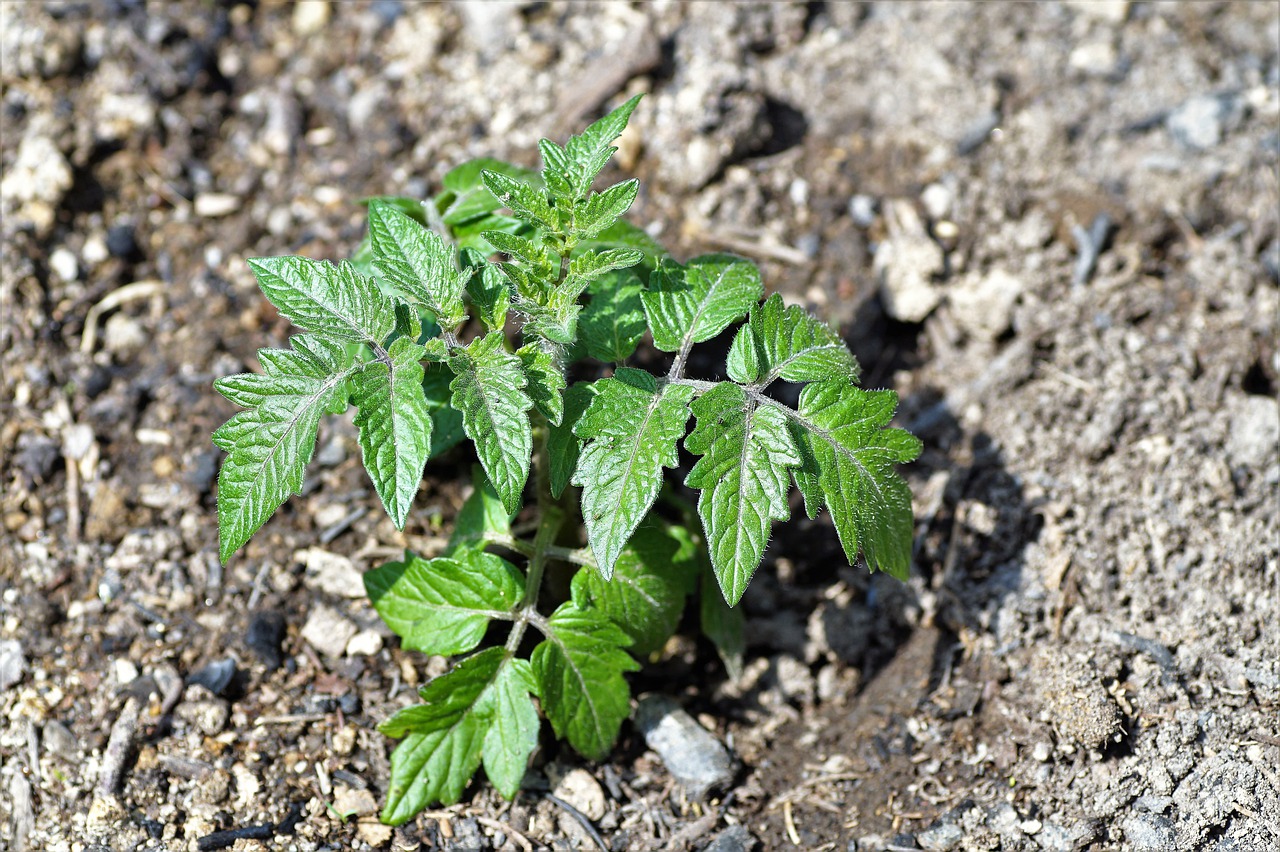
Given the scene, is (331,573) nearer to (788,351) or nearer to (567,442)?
(567,442)

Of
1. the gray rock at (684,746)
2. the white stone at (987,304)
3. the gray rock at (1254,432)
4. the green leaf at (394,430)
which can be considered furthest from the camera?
the white stone at (987,304)

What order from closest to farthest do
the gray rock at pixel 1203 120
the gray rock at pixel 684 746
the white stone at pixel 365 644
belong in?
the gray rock at pixel 684 746 < the white stone at pixel 365 644 < the gray rock at pixel 1203 120

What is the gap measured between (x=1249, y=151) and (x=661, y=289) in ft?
8.14

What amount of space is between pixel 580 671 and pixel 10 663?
158 centimetres

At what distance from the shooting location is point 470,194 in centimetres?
298

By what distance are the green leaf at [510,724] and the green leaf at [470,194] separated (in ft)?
3.93

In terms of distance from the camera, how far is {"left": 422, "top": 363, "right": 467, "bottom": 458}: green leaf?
2.76 m

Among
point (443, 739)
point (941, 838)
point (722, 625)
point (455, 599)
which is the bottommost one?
point (941, 838)

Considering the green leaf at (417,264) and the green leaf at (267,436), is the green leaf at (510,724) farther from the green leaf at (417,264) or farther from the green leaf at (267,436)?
the green leaf at (417,264)

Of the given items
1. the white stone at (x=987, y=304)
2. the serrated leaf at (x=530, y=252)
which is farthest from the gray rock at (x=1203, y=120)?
the serrated leaf at (x=530, y=252)

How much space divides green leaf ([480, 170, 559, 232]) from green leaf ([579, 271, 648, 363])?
0.27m

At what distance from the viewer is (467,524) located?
2.89 m

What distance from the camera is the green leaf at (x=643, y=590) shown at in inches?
107

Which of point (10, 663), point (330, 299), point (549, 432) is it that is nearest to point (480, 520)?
point (549, 432)
